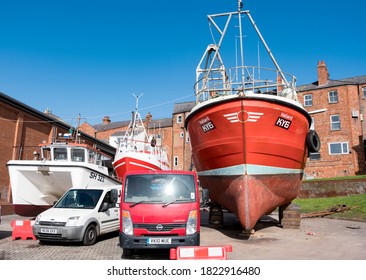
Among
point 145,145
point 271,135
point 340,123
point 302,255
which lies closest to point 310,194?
point 340,123

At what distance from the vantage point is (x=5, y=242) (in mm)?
9617

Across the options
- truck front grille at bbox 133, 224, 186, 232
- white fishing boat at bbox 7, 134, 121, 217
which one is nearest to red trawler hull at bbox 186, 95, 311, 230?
truck front grille at bbox 133, 224, 186, 232

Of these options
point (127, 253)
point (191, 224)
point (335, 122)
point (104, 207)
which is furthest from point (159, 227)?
point (335, 122)

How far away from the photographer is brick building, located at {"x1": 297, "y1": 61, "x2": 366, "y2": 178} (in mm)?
28562

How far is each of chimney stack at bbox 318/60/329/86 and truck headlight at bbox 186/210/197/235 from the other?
29232mm

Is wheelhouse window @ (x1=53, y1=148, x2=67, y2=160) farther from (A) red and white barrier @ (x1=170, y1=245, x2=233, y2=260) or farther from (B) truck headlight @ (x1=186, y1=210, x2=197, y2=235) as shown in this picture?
(A) red and white barrier @ (x1=170, y1=245, x2=233, y2=260)

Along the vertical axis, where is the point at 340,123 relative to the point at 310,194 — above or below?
above

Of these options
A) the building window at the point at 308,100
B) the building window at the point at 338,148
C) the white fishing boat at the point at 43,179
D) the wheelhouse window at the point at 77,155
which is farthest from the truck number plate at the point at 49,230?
the building window at the point at 308,100

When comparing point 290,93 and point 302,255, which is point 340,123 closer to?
point 290,93

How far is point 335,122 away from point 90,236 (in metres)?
27.8

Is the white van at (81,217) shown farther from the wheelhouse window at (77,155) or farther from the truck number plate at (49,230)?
the wheelhouse window at (77,155)

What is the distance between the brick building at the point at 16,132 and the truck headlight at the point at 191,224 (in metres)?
12.4

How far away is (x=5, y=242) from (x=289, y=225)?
992cm

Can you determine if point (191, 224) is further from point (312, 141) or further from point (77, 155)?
point (77, 155)
